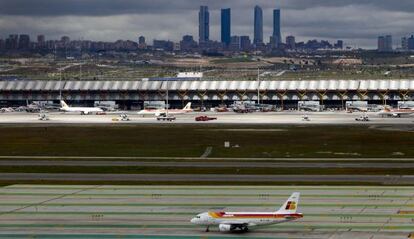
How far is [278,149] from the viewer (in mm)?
114625

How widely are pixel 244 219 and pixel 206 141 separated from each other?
69.8 meters

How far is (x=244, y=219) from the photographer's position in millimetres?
57781

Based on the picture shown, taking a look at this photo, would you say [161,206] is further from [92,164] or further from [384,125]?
[384,125]

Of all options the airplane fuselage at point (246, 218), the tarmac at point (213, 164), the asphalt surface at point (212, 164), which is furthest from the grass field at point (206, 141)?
the airplane fuselage at point (246, 218)

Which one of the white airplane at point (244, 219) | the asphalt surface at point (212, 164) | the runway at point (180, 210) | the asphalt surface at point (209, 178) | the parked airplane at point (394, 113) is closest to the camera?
the white airplane at point (244, 219)

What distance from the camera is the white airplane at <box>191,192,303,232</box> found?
57688 mm

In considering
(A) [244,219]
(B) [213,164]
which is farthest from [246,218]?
(B) [213,164]

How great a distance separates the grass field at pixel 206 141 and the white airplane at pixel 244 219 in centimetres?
4819

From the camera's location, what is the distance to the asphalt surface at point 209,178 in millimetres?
81938

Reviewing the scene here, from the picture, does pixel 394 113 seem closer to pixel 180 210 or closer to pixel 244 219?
pixel 180 210

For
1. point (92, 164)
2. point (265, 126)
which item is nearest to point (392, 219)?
point (92, 164)

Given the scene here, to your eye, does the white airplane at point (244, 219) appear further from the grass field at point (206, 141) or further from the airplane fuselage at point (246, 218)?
the grass field at point (206, 141)

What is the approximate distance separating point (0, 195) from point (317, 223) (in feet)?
92.3

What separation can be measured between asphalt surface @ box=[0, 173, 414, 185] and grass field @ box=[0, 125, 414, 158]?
21152 mm
